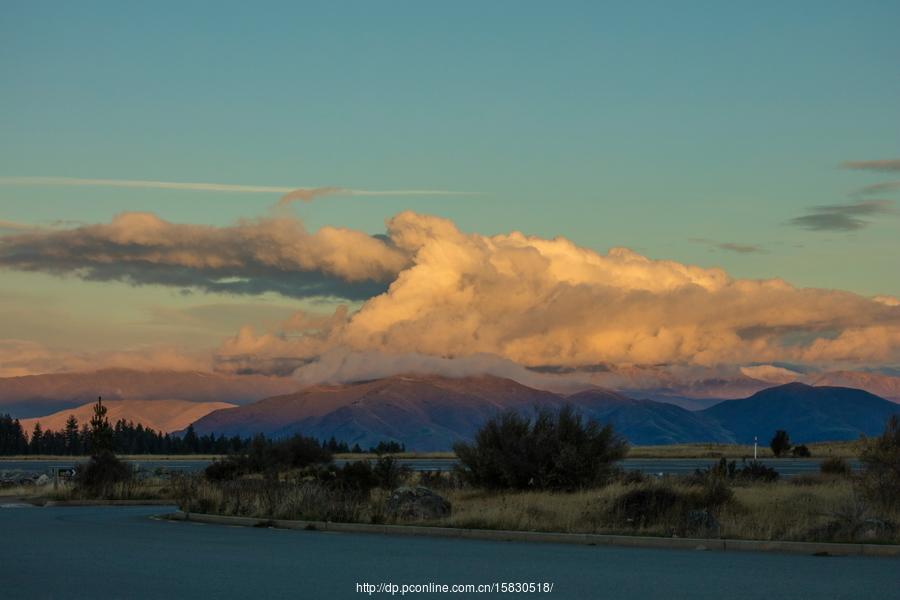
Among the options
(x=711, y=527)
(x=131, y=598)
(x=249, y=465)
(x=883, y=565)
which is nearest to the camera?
(x=131, y=598)

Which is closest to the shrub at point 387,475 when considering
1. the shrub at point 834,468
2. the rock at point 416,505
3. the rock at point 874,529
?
the rock at point 416,505

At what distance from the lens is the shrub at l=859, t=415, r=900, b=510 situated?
25.5m

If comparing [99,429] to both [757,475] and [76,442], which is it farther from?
[76,442]

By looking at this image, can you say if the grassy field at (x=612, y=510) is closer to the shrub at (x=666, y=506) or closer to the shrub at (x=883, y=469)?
the shrub at (x=666, y=506)

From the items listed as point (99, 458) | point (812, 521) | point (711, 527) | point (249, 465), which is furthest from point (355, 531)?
point (249, 465)

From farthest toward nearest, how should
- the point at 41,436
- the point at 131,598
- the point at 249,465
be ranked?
the point at 41,436 → the point at 249,465 → the point at 131,598

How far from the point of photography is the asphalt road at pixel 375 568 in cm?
1478

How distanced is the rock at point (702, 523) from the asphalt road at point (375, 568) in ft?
6.25

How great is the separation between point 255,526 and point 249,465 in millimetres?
25873

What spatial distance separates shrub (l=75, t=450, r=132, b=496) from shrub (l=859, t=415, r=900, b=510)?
23905 mm

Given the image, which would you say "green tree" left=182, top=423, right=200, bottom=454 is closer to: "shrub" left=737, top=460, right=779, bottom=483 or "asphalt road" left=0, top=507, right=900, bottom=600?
"shrub" left=737, top=460, right=779, bottom=483

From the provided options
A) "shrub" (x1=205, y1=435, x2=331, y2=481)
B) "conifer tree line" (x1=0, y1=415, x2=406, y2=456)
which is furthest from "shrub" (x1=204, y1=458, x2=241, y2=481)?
"conifer tree line" (x1=0, y1=415, x2=406, y2=456)

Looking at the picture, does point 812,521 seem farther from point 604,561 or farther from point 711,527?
point 604,561

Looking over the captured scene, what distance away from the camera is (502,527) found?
77.2 feet
